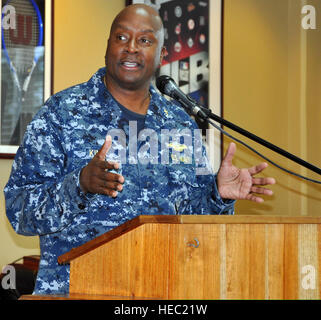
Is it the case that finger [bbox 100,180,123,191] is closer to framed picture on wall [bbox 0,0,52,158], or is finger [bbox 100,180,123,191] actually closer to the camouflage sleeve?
the camouflage sleeve

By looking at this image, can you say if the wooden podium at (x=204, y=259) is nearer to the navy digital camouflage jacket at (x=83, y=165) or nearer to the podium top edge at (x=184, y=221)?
the podium top edge at (x=184, y=221)

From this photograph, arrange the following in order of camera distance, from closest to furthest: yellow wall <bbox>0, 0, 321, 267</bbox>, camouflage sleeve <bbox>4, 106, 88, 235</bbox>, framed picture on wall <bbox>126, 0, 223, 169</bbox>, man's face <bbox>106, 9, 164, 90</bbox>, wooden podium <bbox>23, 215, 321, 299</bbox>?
wooden podium <bbox>23, 215, 321, 299</bbox> < camouflage sleeve <bbox>4, 106, 88, 235</bbox> < man's face <bbox>106, 9, 164, 90</bbox> < framed picture on wall <bbox>126, 0, 223, 169</bbox> < yellow wall <bbox>0, 0, 321, 267</bbox>

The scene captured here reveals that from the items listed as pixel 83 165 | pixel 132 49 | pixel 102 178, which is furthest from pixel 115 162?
pixel 132 49

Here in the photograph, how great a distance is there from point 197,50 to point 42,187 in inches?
103

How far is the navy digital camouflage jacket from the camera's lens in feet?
5.80

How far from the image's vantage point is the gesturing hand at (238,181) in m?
1.74

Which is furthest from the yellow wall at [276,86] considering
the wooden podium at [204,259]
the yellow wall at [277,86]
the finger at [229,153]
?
the wooden podium at [204,259]

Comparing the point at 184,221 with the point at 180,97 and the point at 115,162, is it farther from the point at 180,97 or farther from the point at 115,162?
the point at 180,97

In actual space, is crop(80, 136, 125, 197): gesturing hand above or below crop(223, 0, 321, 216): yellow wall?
below

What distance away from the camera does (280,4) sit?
4.76 m

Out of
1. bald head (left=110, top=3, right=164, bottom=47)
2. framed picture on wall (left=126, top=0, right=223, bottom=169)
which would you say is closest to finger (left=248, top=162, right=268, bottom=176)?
bald head (left=110, top=3, right=164, bottom=47)

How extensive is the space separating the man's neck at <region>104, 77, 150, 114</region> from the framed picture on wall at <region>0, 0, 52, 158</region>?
47.8 inches

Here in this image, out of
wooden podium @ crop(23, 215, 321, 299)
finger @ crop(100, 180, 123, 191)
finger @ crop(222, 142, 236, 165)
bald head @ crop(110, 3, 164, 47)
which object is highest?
bald head @ crop(110, 3, 164, 47)

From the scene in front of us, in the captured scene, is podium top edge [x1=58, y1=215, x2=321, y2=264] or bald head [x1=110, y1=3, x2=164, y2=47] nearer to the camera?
podium top edge [x1=58, y1=215, x2=321, y2=264]
